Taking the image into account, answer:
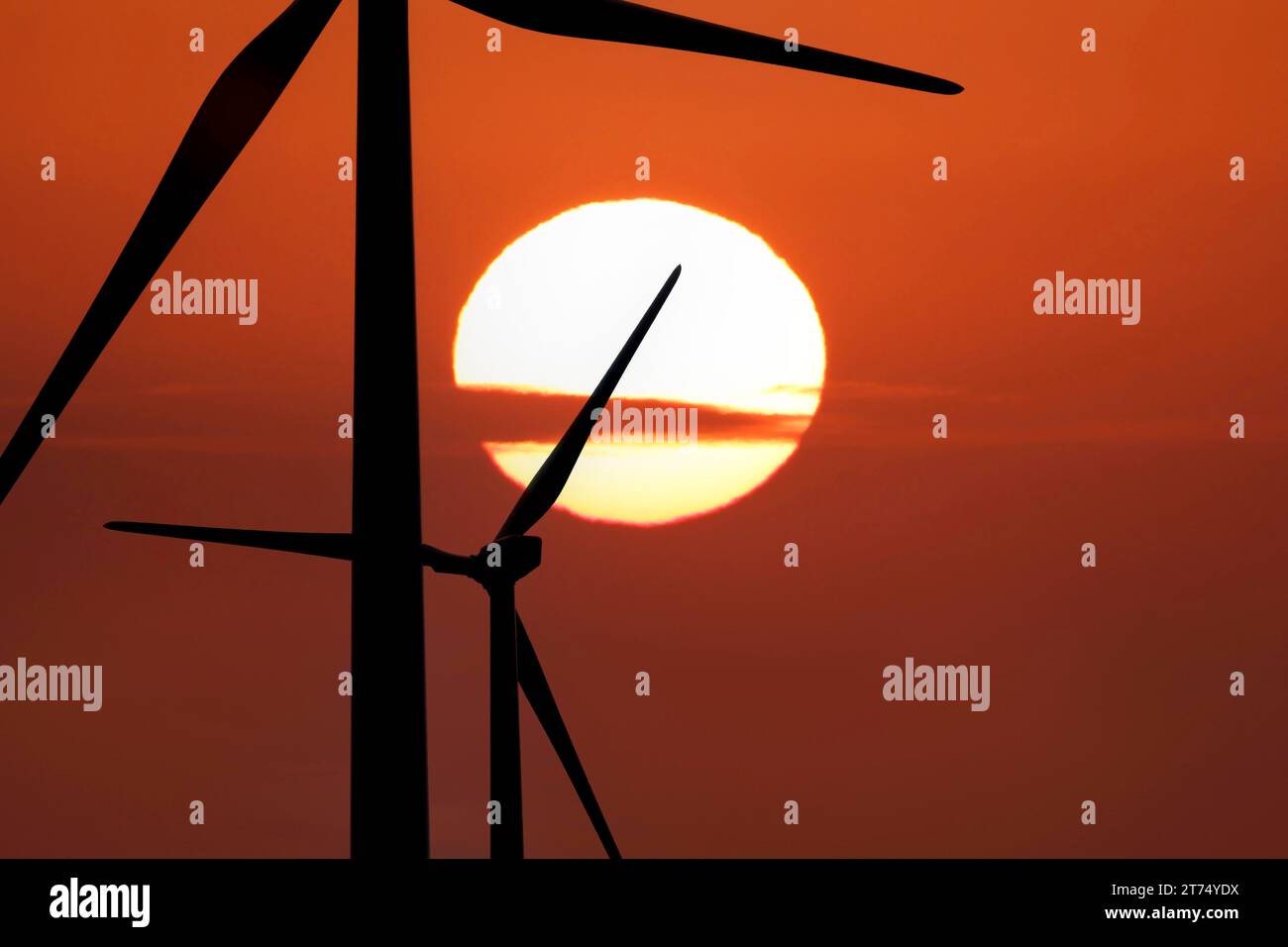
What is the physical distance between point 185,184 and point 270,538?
14.4 feet

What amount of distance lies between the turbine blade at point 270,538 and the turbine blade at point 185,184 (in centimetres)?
348

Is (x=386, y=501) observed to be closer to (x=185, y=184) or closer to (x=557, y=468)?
(x=185, y=184)

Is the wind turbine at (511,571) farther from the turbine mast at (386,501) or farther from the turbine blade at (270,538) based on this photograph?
the turbine mast at (386,501)

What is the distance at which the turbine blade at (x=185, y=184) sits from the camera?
36.0ft

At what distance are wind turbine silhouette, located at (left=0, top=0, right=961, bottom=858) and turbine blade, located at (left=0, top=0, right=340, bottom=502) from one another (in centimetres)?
1

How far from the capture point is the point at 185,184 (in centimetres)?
1209

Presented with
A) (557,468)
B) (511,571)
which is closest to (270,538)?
(511,571)

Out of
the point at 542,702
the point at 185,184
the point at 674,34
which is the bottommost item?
the point at 542,702

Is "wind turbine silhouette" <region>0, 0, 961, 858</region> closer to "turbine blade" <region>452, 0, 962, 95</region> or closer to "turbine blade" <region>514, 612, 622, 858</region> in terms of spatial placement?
"turbine blade" <region>452, 0, 962, 95</region>

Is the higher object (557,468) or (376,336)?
(376,336)

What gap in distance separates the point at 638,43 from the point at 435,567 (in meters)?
6.01

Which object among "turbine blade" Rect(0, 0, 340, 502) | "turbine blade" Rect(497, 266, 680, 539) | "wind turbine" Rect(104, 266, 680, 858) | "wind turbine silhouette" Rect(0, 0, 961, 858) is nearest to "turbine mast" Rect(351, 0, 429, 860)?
"wind turbine silhouette" Rect(0, 0, 961, 858)
